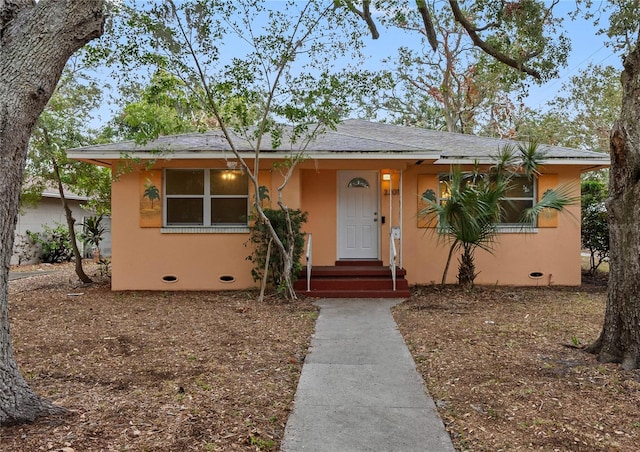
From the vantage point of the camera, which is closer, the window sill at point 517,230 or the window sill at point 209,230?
the window sill at point 209,230

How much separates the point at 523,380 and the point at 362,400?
4.89 ft

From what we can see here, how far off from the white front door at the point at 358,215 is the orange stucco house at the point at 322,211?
2cm

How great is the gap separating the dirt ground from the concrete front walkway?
0.13 m

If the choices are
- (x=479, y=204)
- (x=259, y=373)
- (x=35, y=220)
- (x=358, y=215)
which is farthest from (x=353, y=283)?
(x=35, y=220)

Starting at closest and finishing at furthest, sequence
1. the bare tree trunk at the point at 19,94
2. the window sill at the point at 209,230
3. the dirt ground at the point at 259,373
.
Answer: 1. the bare tree trunk at the point at 19,94
2. the dirt ground at the point at 259,373
3. the window sill at the point at 209,230

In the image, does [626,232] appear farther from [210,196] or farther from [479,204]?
[210,196]

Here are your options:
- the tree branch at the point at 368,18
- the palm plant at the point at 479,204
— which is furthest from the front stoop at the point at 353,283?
the tree branch at the point at 368,18

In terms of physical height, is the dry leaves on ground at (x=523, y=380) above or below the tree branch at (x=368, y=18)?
below

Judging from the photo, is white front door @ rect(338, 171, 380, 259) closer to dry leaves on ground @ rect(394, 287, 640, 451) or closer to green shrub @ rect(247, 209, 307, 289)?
green shrub @ rect(247, 209, 307, 289)

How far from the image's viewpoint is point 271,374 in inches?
168

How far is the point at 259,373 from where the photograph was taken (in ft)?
14.0

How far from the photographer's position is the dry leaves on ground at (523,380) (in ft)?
9.92

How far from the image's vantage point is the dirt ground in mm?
2969

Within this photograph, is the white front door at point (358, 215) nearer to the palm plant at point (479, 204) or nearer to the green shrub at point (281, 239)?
the palm plant at point (479, 204)
